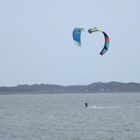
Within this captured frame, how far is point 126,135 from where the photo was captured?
181ft

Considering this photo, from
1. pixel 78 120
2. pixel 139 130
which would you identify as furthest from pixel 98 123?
pixel 139 130

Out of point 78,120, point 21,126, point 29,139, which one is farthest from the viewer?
point 78,120

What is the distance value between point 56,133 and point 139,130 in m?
7.29

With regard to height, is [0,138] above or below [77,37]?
below

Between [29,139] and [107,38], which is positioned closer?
[29,139]

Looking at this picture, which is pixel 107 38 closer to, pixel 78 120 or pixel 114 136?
pixel 114 136

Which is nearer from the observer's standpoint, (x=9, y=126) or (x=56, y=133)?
(x=56, y=133)

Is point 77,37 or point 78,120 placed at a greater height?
point 77,37

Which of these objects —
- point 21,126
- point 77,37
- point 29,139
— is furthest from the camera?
point 21,126

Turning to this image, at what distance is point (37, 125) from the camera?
67125 millimetres

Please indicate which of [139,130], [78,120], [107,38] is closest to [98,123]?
[78,120]

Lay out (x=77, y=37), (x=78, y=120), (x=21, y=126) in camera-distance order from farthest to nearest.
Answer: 1. (x=78, y=120)
2. (x=21, y=126)
3. (x=77, y=37)

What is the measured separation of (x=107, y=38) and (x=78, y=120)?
18.6 meters

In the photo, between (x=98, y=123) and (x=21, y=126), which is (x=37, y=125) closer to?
(x=21, y=126)
